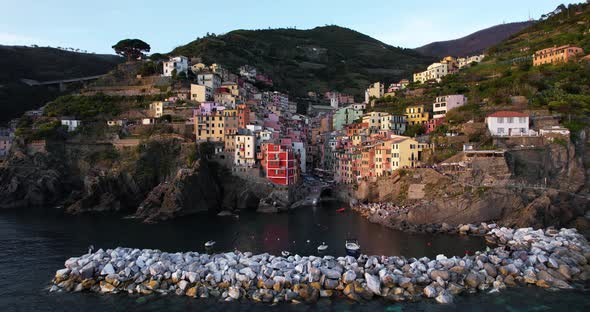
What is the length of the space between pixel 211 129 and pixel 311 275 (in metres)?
36.2

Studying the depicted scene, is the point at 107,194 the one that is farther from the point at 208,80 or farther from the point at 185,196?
the point at 208,80

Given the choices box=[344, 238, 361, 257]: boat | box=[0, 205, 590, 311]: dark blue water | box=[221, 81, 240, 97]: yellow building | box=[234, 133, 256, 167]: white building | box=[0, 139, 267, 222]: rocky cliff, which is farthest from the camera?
box=[221, 81, 240, 97]: yellow building

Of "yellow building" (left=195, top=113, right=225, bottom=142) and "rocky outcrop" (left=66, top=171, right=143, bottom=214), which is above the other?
"yellow building" (left=195, top=113, right=225, bottom=142)

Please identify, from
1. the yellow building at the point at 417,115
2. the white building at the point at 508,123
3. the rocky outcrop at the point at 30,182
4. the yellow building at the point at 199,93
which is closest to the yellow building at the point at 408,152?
the white building at the point at 508,123

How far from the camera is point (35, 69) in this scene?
120m

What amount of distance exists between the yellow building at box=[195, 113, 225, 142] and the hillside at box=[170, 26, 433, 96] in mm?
32959

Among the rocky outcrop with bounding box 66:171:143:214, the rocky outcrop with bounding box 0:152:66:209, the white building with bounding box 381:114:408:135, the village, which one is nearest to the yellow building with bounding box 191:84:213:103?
the village

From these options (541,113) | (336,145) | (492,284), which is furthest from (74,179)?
(541,113)

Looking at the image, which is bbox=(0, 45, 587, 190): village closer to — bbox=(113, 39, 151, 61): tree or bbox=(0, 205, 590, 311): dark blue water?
bbox=(0, 205, 590, 311): dark blue water

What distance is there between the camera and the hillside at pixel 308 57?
10038 centimetres

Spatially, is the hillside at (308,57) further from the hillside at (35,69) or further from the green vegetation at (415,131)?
the green vegetation at (415,131)

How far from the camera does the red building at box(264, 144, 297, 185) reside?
5278cm

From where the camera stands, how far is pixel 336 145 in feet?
213

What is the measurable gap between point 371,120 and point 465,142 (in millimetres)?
18296
